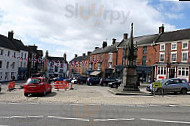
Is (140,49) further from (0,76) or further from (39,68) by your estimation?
(39,68)

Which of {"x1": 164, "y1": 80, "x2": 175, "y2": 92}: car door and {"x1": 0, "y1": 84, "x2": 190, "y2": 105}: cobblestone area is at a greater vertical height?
{"x1": 164, "y1": 80, "x2": 175, "y2": 92}: car door

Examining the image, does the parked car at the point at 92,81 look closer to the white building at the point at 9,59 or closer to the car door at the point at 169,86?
the white building at the point at 9,59

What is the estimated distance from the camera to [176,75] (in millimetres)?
30562

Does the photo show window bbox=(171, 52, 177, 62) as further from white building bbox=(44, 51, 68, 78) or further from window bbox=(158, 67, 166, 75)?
white building bbox=(44, 51, 68, 78)

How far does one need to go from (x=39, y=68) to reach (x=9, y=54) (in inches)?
1003

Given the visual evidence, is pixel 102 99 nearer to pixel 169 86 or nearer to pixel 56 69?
pixel 169 86

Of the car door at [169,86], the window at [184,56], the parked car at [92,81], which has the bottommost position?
the parked car at [92,81]

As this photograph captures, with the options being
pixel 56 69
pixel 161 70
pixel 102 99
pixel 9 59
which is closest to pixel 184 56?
pixel 161 70

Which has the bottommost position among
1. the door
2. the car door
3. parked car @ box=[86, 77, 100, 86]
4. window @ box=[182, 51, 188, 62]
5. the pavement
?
the pavement

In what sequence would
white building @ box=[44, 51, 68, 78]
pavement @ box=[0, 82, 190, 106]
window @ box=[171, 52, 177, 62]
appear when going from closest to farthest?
1. pavement @ box=[0, 82, 190, 106]
2. window @ box=[171, 52, 177, 62]
3. white building @ box=[44, 51, 68, 78]

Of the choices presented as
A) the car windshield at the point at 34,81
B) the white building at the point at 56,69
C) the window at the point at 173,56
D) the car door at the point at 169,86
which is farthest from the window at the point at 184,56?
the white building at the point at 56,69

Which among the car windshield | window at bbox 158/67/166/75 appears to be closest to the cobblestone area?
the car windshield

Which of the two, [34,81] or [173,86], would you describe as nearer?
[34,81]

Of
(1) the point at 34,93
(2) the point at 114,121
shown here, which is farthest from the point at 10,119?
(1) the point at 34,93
